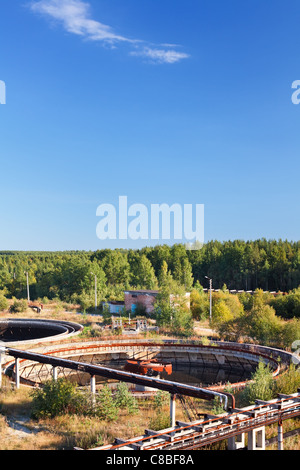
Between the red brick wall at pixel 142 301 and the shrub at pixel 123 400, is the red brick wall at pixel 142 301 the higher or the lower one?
the higher one

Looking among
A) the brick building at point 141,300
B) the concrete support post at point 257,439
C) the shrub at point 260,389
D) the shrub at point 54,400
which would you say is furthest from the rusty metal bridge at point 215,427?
the brick building at point 141,300

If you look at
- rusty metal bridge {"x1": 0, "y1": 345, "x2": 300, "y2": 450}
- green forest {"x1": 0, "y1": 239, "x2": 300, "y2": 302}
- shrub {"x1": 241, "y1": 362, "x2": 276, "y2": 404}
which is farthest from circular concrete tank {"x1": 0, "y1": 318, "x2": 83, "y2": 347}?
rusty metal bridge {"x1": 0, "y1": 345, "x2": 300, "y2": 450}

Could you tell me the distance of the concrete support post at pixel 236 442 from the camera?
15.6m

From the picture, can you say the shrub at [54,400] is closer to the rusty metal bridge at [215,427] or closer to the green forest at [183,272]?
the rusty metal bridge at [215,427]

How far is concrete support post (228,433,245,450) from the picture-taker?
1558 cm

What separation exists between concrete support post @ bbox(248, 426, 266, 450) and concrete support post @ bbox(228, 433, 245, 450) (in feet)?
0.94

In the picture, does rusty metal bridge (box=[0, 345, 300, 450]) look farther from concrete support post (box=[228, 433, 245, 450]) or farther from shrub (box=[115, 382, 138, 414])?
shrub (box=[115, 382, 138, 414])

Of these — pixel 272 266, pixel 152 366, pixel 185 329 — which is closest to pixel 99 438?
pixel 152 366

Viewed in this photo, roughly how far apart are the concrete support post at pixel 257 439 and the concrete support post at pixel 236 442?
287 millimetres

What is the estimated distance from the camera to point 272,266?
100188 millimetres

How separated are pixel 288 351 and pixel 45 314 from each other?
35.7 m

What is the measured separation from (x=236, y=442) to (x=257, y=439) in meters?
0.88

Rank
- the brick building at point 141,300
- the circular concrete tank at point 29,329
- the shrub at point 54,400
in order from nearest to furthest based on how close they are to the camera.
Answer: the shrub at point 54,400, the circular concrete tank at point 29,329, the brick building at point 141,300
